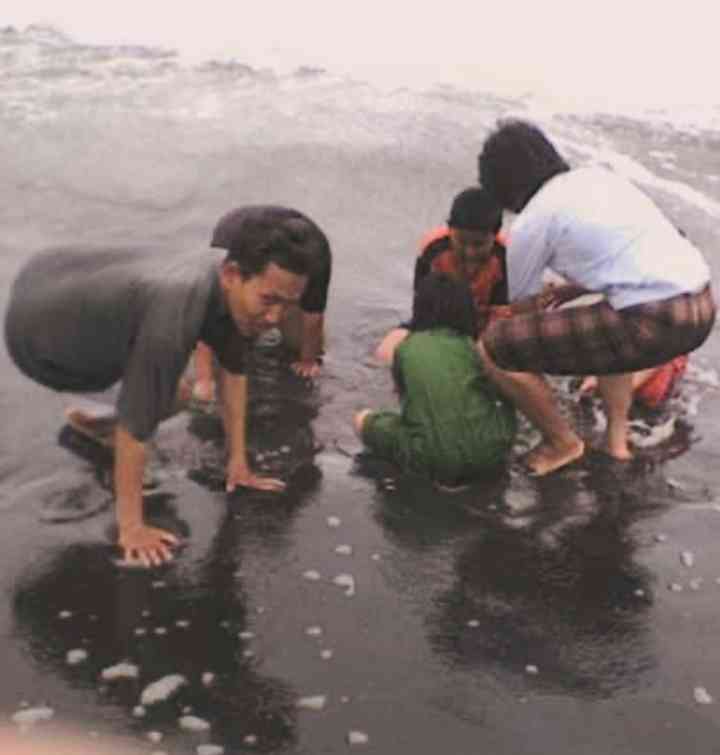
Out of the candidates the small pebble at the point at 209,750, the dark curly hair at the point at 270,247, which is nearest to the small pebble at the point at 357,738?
the small pebble at the point at 209,750

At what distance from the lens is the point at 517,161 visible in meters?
4.80

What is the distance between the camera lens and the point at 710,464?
207 inches

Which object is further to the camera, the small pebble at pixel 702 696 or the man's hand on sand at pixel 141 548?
the man's hand on sand at pixel 141 548

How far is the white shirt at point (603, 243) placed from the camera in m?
4.77

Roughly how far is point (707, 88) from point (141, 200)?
10.3 metres

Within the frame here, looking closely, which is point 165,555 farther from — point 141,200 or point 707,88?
point 707,88

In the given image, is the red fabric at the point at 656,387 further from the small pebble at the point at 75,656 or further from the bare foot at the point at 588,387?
the small pebble at the point at 75,656

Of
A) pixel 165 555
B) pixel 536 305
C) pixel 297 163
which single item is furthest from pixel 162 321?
pixel 297 163

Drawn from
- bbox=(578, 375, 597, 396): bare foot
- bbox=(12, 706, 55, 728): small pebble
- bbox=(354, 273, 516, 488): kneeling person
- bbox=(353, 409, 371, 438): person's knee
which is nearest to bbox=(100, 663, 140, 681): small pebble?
bbox=(12, 706, 55, 728): small pebble

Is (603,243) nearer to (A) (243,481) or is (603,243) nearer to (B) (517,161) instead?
(B) (517,161)

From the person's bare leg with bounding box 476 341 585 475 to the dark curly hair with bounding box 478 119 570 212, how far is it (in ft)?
2.14

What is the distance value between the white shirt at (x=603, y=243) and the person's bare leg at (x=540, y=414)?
16.4 inches

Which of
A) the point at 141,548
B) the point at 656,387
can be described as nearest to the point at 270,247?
the point at 141,548

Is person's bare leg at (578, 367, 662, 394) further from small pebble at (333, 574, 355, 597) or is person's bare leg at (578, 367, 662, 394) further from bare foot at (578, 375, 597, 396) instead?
small pebble at (333, 574, 355, 597)
